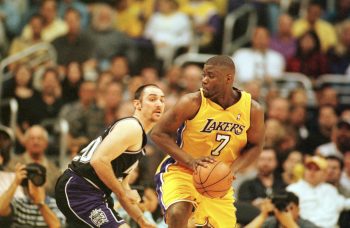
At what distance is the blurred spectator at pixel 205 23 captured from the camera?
17047 millimetres

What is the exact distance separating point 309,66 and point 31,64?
4.63 m

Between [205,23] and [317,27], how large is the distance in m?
2.01

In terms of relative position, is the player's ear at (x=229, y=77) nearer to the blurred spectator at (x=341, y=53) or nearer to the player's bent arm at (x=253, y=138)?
the player's bent arm at (x=253, y=138)

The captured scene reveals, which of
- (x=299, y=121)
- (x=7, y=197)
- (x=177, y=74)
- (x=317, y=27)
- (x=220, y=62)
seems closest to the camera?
(x=220, y=62)

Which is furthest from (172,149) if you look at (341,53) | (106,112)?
(341,53)

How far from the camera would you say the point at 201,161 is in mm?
8828

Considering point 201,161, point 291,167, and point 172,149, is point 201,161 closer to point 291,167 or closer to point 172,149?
point 172,149

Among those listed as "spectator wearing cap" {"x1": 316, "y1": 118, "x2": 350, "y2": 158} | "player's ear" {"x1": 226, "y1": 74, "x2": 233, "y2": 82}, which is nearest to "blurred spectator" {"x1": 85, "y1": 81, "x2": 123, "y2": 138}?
"spectator wearing cap" {"x1": 316, "y1": 118, "x2": 350, "y2": 158}

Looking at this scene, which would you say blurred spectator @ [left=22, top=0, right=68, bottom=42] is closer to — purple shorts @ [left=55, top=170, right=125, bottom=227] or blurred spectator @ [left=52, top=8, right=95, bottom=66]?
blurred spectator @ [left=52, top=8, right=95, bottom=66]

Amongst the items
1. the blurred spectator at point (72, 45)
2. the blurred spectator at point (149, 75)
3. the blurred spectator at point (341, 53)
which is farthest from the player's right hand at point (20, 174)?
the blurred spectator at point (341, 53)

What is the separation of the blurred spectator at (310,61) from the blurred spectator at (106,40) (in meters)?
2.76

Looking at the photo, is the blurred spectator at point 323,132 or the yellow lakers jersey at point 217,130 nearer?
the yellow lakers jersey at point 217,130

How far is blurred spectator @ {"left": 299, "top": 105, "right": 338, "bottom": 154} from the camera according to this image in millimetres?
14695

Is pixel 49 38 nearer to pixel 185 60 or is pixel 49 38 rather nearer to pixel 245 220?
pixel 185 60
